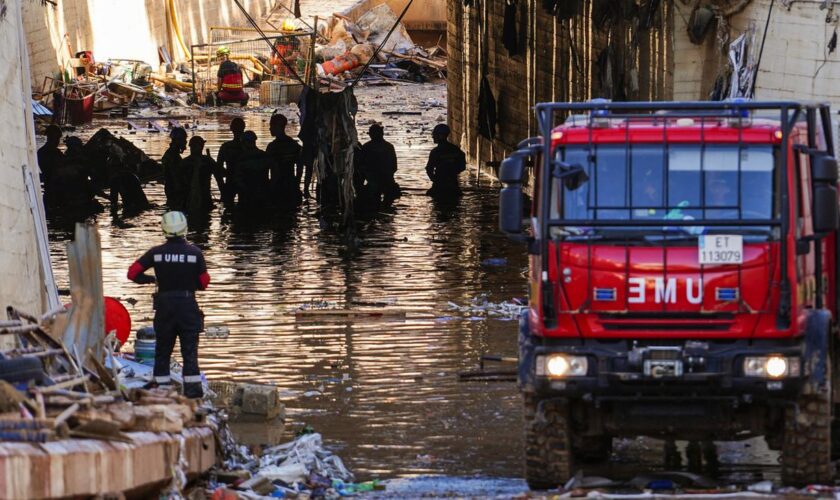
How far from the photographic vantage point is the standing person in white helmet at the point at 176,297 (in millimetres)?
12336

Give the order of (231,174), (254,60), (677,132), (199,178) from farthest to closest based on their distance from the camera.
→ (254,60) < (231,174) < (199,178) < (677,132)

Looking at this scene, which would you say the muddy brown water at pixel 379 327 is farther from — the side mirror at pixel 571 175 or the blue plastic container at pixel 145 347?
the side mirror at pixel 571 175

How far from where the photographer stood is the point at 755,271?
A: 9633 millimetres

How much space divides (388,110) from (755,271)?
39.8 meters

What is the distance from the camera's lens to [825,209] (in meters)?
9.53

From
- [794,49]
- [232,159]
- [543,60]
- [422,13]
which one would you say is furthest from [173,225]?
[422,13]

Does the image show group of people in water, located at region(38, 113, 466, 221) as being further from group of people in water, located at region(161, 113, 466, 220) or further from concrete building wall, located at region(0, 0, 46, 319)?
concrete building wall, located at region(0, 0, 46, 319)

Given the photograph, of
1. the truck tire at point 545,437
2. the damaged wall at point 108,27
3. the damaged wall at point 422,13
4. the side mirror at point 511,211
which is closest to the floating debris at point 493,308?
the truck tire at point 545,437

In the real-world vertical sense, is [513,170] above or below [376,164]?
above

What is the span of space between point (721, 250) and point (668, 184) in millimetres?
561

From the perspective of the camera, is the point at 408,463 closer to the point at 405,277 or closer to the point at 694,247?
the point at 694,247

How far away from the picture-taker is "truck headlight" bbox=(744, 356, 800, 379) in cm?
959

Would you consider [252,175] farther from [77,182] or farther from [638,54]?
[638,54]

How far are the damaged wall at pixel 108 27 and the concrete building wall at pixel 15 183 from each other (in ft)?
97.4
